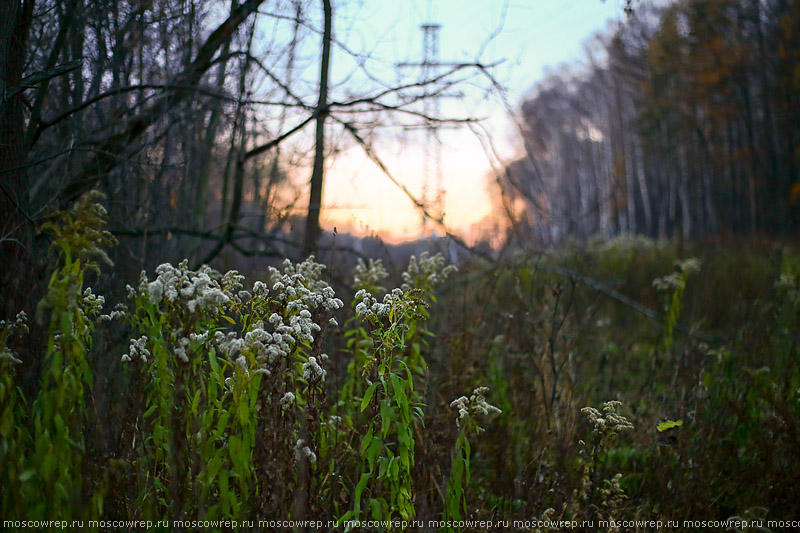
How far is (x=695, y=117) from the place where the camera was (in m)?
20.3

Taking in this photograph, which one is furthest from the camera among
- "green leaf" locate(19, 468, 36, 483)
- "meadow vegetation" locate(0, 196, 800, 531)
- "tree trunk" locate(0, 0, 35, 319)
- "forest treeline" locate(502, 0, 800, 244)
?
"forest treeline" locate(502, 0, 800, 244)

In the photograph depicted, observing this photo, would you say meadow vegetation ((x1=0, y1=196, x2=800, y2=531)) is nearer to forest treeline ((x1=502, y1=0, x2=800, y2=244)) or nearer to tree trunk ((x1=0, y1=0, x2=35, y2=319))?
tree trunk ((x1=0, y1=0, x2=35, y2=319))

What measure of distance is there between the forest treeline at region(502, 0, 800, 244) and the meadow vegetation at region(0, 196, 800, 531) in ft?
21.8

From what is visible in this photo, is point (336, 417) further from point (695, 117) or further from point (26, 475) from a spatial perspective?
point (695, 117)

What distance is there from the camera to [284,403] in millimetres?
2068

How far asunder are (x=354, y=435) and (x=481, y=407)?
977mm

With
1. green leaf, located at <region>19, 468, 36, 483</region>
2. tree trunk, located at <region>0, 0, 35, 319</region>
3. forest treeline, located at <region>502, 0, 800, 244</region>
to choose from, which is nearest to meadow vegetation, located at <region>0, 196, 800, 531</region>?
green leaf, located at <region>19, 468, 36, 483</region>

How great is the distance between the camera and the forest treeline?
16469 mm

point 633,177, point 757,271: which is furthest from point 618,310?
point 633,177

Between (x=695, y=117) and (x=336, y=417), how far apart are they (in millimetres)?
21602

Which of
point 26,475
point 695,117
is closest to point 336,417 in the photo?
point 26,475

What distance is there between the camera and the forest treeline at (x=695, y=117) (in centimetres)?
1647

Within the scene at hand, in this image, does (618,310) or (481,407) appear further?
(618,310)

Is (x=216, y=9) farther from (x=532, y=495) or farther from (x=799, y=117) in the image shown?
(x=799, y=117)
